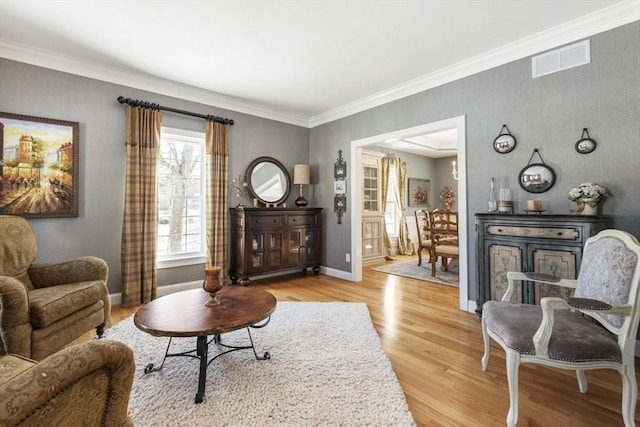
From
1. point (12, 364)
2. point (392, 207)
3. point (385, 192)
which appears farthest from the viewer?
point (392, 207)

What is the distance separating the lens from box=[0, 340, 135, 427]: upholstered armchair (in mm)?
759

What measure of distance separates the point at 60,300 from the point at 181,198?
2.13 meters

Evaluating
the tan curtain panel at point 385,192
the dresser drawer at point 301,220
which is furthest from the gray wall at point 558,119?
the tan curtain panel at point 385,192

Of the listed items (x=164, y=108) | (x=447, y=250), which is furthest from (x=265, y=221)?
(x=447, y=250)

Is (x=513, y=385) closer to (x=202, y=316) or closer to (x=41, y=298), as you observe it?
(x=202, y=316)

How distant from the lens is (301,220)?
4785 mm

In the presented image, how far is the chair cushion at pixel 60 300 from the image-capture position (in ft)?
6.41

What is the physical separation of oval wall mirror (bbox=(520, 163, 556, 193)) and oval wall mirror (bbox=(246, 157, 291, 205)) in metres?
3.33

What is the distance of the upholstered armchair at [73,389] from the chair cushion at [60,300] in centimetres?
137

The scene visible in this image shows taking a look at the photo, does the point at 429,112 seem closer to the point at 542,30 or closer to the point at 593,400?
the point at 542,30

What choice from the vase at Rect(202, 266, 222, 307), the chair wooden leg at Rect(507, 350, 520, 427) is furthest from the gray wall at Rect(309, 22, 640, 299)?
the vase at Rect(202, 266, 222, 307)

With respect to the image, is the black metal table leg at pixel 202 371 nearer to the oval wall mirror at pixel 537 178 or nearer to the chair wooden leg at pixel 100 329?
the chair wooden leg at pixel 100 329

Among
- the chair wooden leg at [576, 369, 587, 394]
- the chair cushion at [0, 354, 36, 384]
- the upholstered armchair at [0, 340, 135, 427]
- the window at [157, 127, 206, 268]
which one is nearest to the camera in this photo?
the upholstered armchair at [0, 340, 135, 427]

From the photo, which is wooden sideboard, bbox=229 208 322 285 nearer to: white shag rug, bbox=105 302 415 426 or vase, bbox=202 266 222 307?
white shag rug, bbox=105 302 415 426
